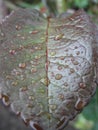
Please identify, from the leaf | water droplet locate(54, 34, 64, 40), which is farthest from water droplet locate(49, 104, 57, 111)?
water droplet locate(54, 34, 64, 40)

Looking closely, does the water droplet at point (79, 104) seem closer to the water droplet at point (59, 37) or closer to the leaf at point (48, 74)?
the leaf at point (48, 74)

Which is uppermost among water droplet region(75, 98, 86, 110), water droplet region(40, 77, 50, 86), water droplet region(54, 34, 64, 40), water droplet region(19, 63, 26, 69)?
water droplet region(54, 34, 64, 40)

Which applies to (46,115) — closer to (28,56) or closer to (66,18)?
(28,56)

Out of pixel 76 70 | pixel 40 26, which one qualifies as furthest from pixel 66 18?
pixel 76 70

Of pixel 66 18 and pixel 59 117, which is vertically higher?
pixel 66 18

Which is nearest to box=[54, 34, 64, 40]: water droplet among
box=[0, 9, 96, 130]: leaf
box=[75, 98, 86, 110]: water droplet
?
box=[0, 9, 96, 130]: leaf

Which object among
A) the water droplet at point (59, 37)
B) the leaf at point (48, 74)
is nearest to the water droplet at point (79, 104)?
the leaf at point (48, 74)

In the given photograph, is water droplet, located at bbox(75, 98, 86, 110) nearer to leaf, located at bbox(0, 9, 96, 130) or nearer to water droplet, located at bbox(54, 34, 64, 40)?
leaf, located at bbox(0, 9, 96, 130)

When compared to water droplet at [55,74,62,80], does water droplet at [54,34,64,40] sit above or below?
above
